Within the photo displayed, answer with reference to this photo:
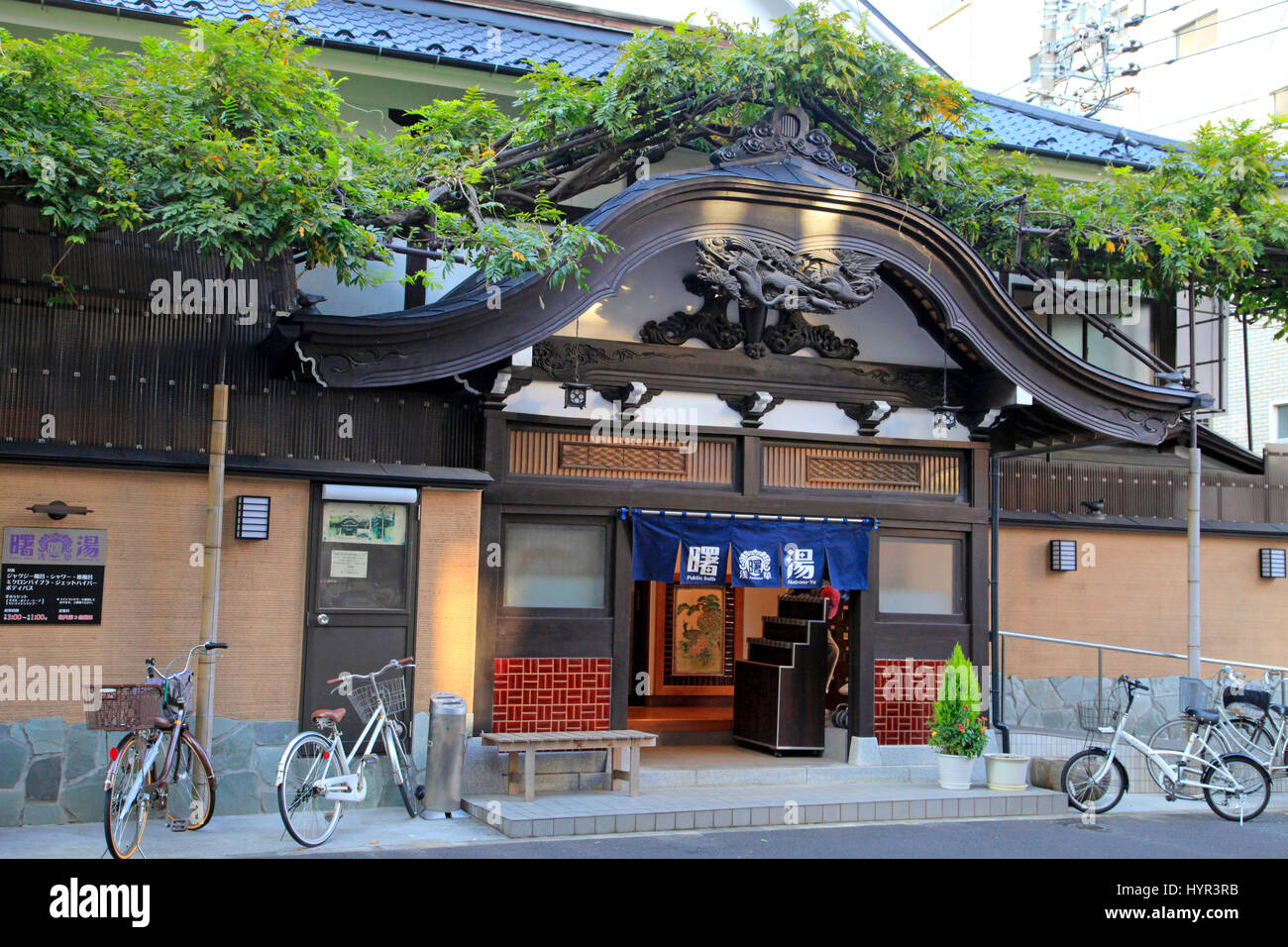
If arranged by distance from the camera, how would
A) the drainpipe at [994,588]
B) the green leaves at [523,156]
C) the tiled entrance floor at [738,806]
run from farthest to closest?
the drainpipe at [994,588] → the tiled entrance floor at [738,806] → the green leaves at [523,156]

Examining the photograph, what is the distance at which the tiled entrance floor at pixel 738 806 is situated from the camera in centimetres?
990

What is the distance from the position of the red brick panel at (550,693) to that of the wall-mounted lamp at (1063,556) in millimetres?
6059

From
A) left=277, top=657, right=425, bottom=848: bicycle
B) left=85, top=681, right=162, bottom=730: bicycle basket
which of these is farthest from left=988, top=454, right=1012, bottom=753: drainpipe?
left=85, top=681, right=162, bottom=730: bicycle basket

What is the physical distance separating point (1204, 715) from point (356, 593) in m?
8.47

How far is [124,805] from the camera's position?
8195 mm

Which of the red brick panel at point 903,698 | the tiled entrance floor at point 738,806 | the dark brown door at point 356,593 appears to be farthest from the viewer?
the red brick panel at point 903,698

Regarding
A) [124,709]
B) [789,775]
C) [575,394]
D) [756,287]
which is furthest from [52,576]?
[789,775]

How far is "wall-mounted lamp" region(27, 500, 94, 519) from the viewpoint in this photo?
31.3ft

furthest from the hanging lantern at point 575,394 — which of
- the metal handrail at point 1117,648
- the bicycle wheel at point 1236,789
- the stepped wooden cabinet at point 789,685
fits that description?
the bicycle wheel at point 1236,789

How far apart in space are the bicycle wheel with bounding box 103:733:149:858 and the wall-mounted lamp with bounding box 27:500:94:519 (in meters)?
2.19

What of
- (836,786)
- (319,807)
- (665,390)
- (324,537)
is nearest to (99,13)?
(324,537)

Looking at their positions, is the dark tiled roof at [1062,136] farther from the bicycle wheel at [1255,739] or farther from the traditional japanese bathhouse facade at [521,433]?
the bicycle wheel at [1255,739]

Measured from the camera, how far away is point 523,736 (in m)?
10.7

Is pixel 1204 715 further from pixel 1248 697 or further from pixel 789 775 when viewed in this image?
pixel 789 775
